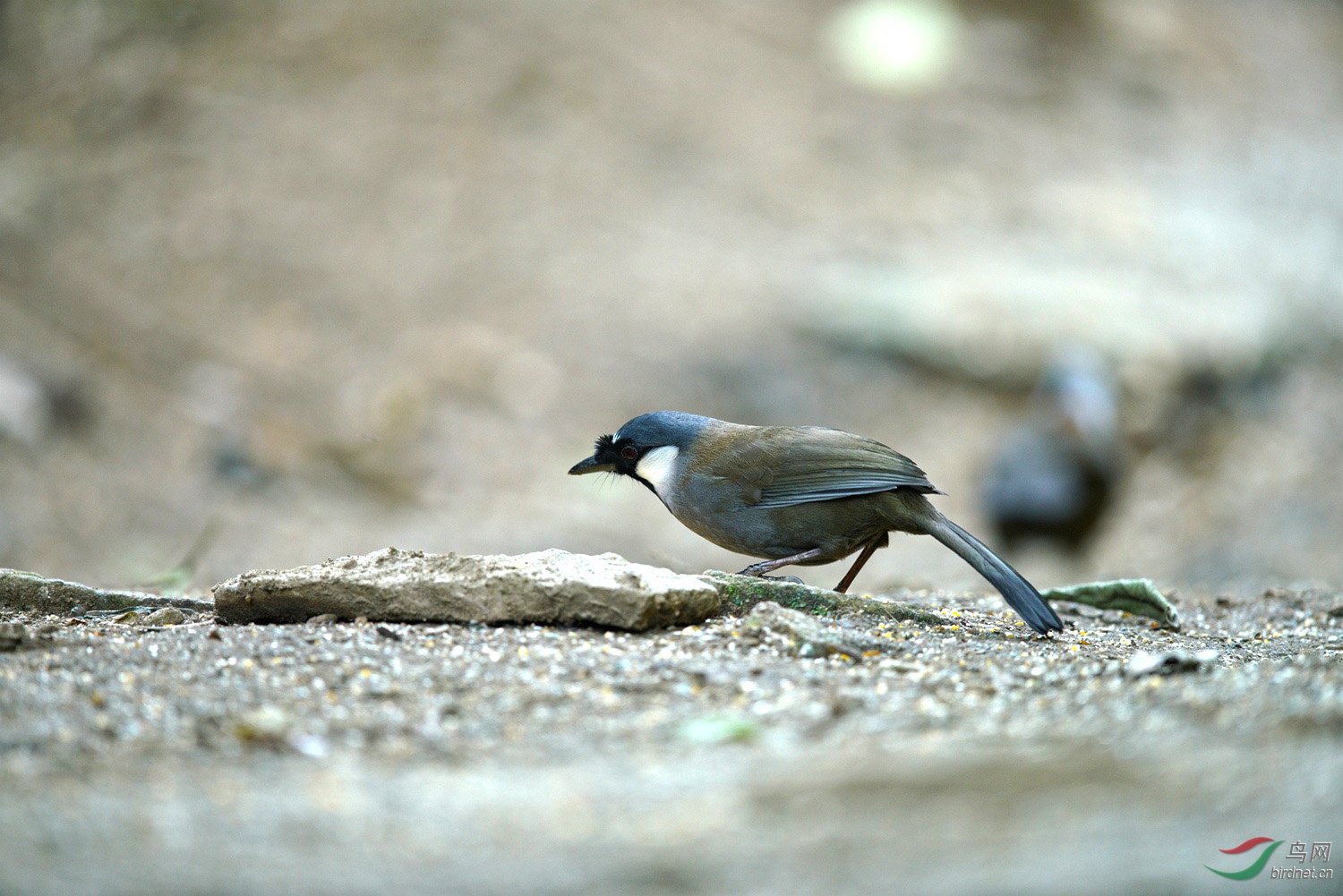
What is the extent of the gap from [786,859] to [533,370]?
815 cm

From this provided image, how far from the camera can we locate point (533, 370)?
988cm

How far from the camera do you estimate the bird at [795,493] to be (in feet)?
14.1

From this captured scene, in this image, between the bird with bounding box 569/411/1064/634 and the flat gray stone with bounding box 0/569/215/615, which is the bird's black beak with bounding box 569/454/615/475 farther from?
the flat gray stone with bounding box 0/569/215/615

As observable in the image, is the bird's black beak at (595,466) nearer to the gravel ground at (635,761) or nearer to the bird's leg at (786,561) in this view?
the bird's leg at (786,561)

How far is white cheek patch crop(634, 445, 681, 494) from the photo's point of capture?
15.3 ft

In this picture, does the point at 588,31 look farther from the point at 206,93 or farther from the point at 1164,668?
the point at 1164,668

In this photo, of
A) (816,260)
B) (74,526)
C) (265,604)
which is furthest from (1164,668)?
(816,260)

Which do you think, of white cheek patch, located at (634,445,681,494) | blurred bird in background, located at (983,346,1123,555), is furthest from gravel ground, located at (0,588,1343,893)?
blurred bird in background, located at (983,346,1123,555)

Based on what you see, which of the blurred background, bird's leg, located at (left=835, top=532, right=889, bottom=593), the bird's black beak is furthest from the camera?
the blurred background

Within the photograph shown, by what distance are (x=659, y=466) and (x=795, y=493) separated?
2.00 ft

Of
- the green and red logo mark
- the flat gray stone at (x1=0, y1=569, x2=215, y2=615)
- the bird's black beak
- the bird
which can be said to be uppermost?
the bird's black beak

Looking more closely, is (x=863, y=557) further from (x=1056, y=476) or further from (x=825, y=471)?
(x=1056, y=476)

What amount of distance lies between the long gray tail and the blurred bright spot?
1053cm

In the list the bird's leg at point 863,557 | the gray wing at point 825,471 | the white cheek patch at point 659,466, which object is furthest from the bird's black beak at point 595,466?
the bird's leg at point 863,557
